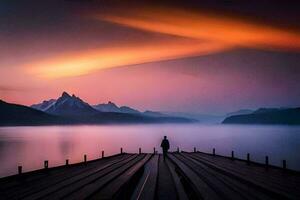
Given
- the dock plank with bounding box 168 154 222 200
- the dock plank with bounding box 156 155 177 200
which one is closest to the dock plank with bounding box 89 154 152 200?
the dock plank with bounding box 156 155 177 200

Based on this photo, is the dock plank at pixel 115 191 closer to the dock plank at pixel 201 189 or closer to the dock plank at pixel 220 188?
the dock plank at pixel 201 189

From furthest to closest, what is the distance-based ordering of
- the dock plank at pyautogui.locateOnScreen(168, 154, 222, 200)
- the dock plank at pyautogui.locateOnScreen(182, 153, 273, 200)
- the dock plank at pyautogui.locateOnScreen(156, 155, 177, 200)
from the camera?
1. the dock plank at pyautogui.locateOnScreen(156, 155, 177, 200)
2. the dock plank at pyautogui.locateOnScreen(182, 153, 273, 200)
3. the dock plank at pyautogui.locateOnScreen(168, 154, 222, 200)

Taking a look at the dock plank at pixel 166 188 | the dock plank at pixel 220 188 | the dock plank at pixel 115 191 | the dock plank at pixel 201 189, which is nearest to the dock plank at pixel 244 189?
the dock plank at pixel 220 188

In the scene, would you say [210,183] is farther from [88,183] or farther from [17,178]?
[17,178]

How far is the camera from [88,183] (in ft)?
58.1

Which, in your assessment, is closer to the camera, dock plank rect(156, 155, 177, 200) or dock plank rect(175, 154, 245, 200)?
dock plank rect(175, 154, 245, 200)

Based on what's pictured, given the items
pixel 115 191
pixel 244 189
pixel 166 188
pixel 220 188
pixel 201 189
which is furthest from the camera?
pixel 166 188

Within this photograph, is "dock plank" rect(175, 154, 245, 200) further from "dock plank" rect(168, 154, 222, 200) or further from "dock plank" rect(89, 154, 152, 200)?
"dock plank" rect(89, 154, 152, 200)

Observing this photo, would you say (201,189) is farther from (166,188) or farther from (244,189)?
(166,188)

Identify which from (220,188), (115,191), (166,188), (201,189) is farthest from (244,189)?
(115,191)

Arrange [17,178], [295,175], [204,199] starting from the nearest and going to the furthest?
1. [204,199]
2. [17,178]
3. [295,175]

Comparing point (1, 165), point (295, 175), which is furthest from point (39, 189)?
point (1, 165)

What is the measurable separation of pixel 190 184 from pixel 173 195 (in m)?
2.25

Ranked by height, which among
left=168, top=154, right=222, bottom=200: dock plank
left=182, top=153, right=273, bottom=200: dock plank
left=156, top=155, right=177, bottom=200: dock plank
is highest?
left=168, top=154, right=222, bottom=200: dock plank
